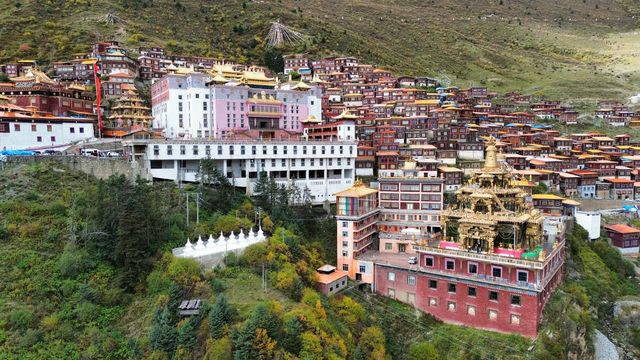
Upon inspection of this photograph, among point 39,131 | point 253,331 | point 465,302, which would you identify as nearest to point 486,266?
point 465,302

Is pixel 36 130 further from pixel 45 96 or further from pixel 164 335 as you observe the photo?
pixel 164 335

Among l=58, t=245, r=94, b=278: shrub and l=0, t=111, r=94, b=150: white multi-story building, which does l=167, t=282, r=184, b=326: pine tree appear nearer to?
l=58, t=245, r=94, b=278: shrub

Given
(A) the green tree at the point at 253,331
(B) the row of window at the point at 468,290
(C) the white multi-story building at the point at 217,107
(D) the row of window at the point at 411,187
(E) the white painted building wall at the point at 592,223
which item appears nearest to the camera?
(A) the green tree at the point at 253,331

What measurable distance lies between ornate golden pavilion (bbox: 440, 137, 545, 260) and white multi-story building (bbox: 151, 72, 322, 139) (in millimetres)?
33164

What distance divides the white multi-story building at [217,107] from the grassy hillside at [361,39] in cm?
4574

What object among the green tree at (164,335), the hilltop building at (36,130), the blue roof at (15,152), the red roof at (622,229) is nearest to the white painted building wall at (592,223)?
the red roof at (622,229)

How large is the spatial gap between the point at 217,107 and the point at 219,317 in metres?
40.6

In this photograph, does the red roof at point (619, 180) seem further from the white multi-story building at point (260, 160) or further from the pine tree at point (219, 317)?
the pine tree at point (219, 317)

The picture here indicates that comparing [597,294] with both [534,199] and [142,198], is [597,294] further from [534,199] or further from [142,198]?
[142,198]

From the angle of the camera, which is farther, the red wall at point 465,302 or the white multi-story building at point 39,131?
the white multi-story building at point 39,131

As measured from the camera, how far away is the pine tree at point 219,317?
1139 inches

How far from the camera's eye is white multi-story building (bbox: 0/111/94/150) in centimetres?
4994

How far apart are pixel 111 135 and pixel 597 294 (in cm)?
6206

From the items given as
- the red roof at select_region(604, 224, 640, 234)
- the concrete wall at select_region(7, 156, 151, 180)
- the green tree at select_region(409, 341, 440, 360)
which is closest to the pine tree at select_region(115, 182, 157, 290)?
the concrete wall at select_region(7, 156, 151, 180)
